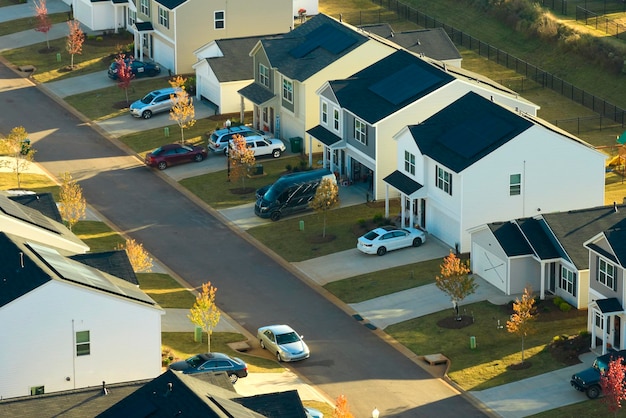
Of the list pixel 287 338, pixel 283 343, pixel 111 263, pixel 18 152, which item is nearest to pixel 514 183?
pixel 287 338

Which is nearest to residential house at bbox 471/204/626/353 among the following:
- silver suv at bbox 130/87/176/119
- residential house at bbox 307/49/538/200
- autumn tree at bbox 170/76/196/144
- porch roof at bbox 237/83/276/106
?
residential house at bbox 307/49/538/200

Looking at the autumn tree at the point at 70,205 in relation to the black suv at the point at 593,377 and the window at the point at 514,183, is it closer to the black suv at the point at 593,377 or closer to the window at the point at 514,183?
the window at the point at 514,183

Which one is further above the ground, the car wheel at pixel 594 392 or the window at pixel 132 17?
the window at pixel 132 17

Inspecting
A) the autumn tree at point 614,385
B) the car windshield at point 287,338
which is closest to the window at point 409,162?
the car windshield at point 287,338

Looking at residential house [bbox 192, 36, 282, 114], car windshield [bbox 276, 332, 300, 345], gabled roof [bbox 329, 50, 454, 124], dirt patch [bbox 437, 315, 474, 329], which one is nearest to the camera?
car windshield [bbox 276, 332, 300, 345]

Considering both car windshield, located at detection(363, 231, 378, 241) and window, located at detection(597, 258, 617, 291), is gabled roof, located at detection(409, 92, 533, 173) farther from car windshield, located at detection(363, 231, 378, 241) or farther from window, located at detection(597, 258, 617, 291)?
window, located at detection(597, 258, 617, 291)
